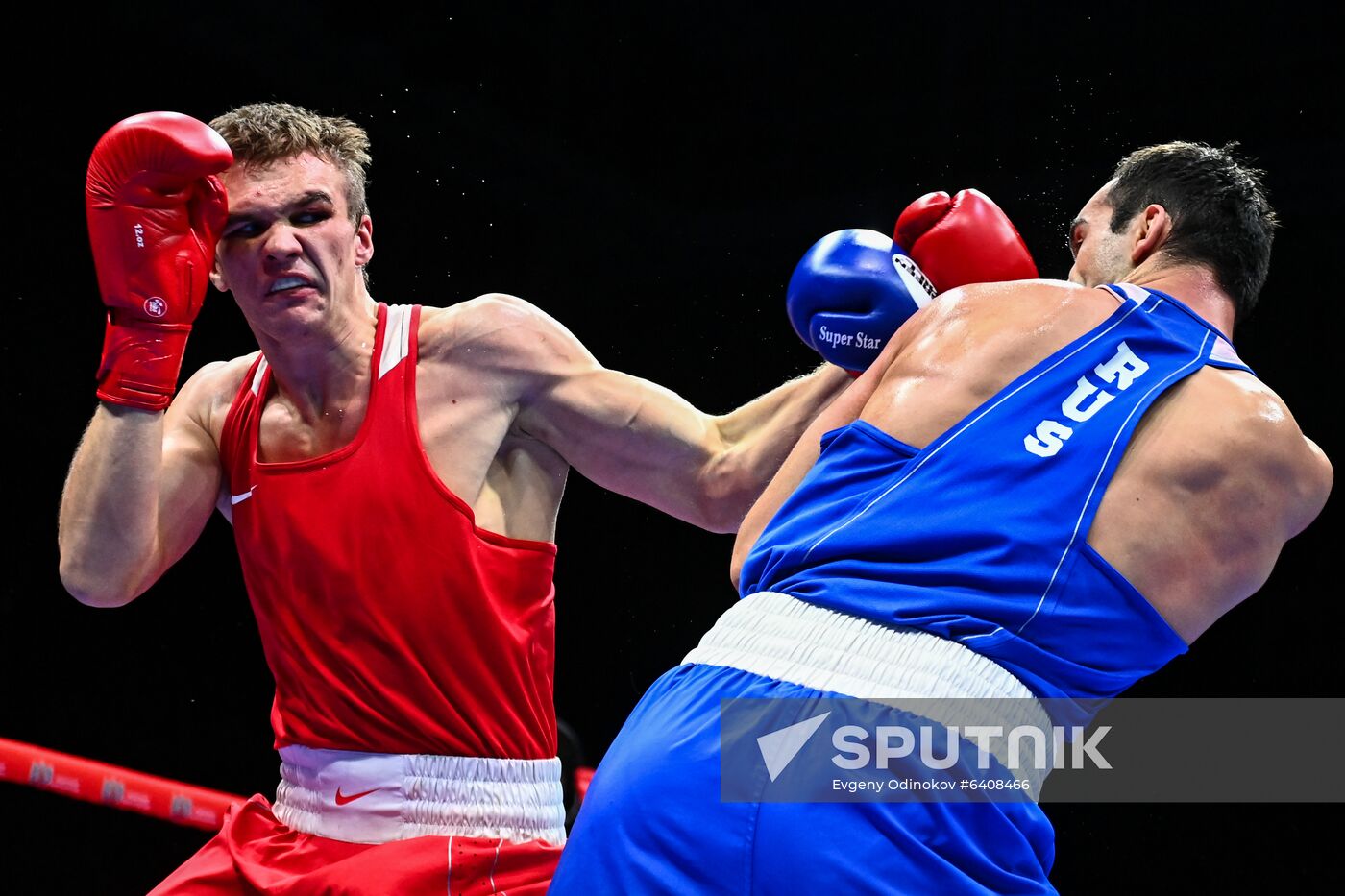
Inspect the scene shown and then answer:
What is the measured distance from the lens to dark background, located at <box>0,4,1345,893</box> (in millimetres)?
5234

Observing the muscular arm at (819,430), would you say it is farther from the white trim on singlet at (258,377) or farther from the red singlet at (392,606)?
the white trim on singlet at (258,377)

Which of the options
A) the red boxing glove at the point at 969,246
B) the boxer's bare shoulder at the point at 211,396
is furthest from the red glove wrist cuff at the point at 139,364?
the red boxing glove at the point at 969,246

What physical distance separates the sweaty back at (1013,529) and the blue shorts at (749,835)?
0.17 meters

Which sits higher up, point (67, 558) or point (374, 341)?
point (374, 341)

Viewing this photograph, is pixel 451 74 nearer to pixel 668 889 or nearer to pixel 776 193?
pixel 776 193

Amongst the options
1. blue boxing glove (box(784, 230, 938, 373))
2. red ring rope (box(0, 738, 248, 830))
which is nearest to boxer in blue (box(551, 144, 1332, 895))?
blue boxing glove (box(784, 230, 938, 373))

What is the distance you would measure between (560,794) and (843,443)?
41.0 inches

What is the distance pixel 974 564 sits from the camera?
5.12 feet

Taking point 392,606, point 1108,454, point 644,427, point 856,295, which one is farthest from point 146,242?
point 1108,454

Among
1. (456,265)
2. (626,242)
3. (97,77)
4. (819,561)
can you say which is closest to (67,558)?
(819,561)

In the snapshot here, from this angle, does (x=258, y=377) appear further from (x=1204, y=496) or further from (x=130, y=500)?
(x=1204, y=496)

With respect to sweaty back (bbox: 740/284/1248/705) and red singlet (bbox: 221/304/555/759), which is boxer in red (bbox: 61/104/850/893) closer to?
red singlet (bbox: 221/304/555/759)

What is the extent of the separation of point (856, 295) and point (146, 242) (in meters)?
1.27

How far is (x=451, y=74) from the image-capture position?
6.02m
